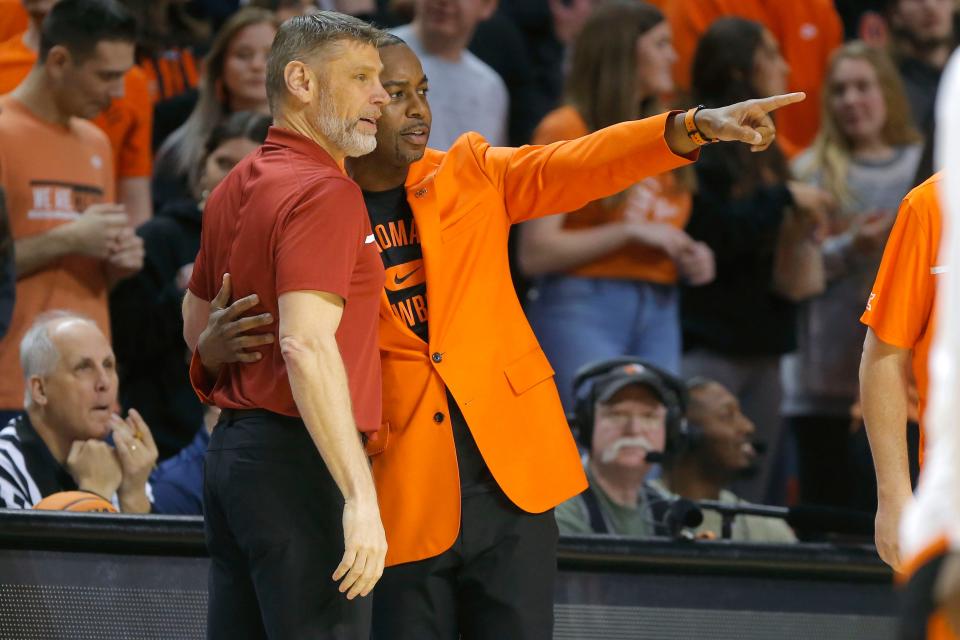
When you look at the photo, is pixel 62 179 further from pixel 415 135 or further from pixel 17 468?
pixel 415 135

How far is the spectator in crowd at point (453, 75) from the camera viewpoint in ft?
20.4

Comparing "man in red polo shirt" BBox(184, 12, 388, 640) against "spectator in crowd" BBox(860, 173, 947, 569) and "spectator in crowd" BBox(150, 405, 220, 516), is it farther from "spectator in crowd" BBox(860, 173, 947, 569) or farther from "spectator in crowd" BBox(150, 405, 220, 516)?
"spectator in crowd" BBox(150, 405, 220, 516)

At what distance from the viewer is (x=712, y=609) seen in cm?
399

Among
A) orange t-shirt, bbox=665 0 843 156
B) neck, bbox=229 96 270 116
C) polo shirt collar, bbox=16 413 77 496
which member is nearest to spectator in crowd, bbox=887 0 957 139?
orange t-shirt, bbox=665 0 843 156

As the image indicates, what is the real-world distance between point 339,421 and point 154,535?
1221mm

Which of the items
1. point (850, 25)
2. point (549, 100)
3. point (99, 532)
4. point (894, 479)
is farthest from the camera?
point (850, 25)

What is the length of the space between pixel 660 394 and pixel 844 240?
5.67 feet

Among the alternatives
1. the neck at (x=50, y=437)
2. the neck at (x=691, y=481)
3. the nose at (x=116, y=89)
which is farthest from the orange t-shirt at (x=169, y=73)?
the neck at (x=691, y=481)

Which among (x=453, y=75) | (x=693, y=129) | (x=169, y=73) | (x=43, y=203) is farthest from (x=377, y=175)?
(x=169, y=73)

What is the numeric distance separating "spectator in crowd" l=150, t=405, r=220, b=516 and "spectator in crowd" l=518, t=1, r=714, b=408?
1.53m

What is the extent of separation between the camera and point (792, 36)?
24.8 ft

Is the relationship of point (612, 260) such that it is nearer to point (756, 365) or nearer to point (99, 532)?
point (756, 365)

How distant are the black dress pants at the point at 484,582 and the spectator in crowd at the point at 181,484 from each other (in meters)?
1.52

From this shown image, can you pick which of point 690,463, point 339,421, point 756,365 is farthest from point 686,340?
point 339,421
